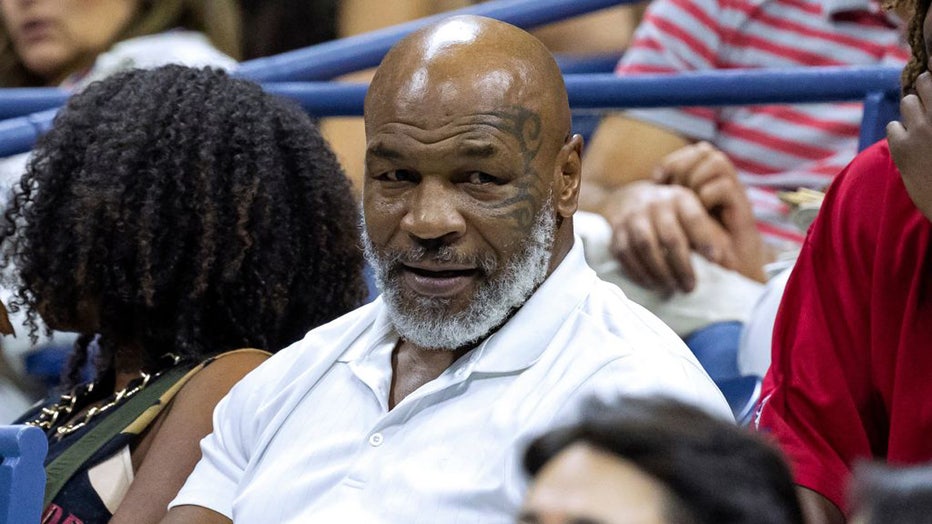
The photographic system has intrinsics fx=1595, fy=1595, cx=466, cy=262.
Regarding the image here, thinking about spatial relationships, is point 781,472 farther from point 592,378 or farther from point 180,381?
point 180,381

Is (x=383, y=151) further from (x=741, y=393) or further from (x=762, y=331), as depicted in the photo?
(x=762, y=331)

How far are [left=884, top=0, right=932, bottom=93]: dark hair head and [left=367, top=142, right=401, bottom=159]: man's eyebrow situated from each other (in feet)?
1.90

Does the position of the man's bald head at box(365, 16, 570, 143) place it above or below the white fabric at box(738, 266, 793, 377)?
above

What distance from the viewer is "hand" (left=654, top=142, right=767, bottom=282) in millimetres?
2662

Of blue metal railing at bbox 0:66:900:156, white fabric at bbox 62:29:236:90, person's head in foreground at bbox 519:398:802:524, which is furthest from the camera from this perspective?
white fabric at bbox 62:29:236:90

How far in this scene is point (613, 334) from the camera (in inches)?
67.0

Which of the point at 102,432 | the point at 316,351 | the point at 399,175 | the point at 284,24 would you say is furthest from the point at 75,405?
the point at 284,24

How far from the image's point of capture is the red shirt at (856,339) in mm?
1671

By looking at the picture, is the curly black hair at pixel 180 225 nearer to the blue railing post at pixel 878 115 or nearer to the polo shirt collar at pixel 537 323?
the polo shirt collar at pixel 537 323

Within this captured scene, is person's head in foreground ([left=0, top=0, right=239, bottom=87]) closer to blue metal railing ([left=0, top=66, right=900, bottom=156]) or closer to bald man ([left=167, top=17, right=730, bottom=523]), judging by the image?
blue metal railing ([left=0, top=66, right=900, bottom=156])

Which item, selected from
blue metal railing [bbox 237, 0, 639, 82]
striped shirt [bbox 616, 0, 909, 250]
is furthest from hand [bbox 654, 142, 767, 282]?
blue metal railing [bbox 237, 0, 639, 82]

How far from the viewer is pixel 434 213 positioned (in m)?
1.74

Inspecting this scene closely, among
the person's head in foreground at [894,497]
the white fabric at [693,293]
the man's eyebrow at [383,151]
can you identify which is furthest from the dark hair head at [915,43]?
the person's head in foreground at [894,497]

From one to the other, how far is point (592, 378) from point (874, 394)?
0.33 metres
